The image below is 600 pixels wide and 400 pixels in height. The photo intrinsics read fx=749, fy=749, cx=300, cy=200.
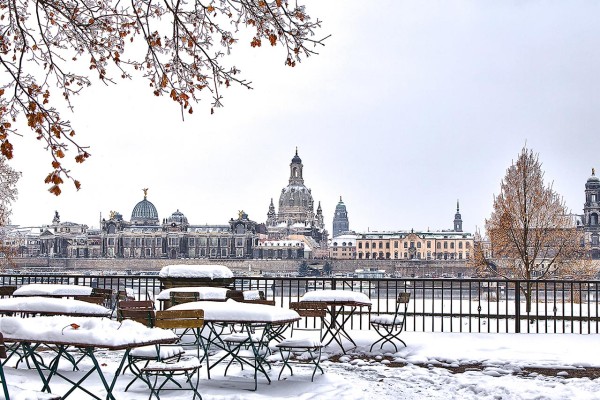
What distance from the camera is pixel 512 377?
8.81 metres

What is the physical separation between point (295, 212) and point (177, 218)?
26.9 m

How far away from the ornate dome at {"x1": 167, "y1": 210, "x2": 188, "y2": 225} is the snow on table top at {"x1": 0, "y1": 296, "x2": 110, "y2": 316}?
443 ft

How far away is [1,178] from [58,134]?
2905cm

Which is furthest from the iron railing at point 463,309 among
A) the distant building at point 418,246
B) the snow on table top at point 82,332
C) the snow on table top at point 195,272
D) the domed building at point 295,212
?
the domed building at point 295,212

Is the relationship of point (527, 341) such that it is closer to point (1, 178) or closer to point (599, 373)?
point (599, 373)

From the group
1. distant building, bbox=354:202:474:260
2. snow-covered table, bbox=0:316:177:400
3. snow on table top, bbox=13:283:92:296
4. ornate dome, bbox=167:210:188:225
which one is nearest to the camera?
snow-covered table, bbox=0:316:177:400

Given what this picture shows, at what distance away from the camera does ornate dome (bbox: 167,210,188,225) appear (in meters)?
145

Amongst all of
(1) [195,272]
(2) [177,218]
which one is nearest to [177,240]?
(2) [177,218]

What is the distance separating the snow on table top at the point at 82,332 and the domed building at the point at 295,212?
145507 millimetres

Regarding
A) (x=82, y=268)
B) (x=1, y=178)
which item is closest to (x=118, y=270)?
(x=82, y=268)

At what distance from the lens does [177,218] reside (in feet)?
484

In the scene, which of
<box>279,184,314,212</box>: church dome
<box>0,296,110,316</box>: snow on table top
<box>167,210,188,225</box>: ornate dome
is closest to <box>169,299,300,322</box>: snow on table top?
<box>0,296,110,316</box>: snow on table top

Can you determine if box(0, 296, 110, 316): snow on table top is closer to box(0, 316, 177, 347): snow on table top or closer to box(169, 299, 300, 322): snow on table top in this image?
box(169, 299, 300, 322): snow on table top

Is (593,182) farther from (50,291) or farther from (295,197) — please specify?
(50,291)
